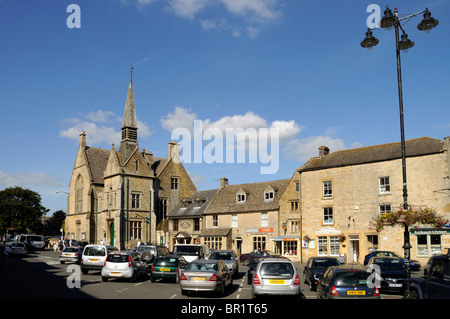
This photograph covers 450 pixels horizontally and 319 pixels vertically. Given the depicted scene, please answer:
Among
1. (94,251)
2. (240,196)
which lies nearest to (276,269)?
(94,251)

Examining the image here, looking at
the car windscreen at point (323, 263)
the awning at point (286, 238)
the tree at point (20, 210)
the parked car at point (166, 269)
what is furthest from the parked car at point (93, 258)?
the tree at point (20, 210)

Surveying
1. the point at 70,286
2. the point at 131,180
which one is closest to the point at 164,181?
the point at 131,180

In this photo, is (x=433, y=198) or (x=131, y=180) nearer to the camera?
(x=433, y=198)

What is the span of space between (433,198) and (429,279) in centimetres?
2444

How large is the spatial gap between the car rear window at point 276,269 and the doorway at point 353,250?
24.6 metres

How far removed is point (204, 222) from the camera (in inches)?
2055

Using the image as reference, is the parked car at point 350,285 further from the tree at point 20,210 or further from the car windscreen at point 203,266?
Answer: the tree at point 20,210

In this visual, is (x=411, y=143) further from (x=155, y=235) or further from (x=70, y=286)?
(x=155, y=235)

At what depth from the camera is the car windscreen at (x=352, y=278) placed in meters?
12.8

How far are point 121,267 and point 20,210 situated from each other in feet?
240

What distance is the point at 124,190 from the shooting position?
57.3 m

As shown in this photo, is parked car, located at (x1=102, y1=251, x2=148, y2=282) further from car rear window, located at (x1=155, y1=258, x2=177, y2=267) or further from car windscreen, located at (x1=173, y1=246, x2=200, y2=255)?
car windscreen, located at (x1=173, y1=246, x2=200, y2=255)

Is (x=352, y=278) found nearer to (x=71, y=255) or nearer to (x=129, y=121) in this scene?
(x=71, y=255)
